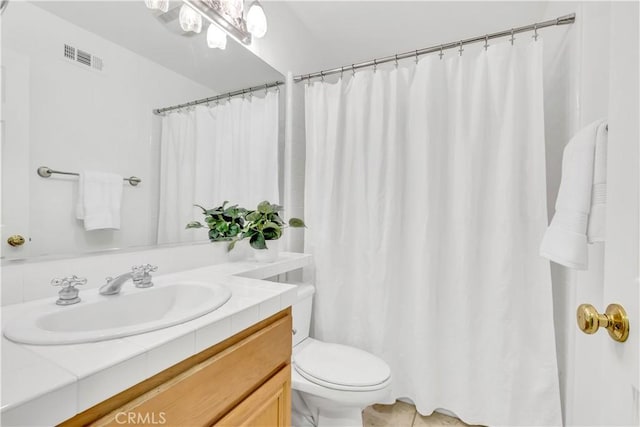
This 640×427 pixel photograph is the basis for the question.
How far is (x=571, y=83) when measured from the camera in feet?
4.29

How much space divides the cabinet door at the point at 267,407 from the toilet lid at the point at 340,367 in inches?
12.2

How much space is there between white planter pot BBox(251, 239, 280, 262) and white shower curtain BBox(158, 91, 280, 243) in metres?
0.26

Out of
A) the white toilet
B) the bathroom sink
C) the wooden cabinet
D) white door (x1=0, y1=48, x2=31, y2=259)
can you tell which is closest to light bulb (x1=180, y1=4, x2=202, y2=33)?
white door (x1=0, y1=48, x2=31, y2=259)

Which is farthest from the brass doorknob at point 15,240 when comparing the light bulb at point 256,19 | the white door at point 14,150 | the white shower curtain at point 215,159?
the light bulb at point 256,19

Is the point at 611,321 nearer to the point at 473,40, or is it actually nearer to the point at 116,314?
the point at 116,314

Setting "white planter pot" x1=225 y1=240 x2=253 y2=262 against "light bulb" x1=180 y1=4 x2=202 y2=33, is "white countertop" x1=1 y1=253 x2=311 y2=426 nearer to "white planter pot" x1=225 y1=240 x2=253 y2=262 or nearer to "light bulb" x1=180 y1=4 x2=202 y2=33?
"white planter pot" x1=225 y1=240 x2=253 y2=262

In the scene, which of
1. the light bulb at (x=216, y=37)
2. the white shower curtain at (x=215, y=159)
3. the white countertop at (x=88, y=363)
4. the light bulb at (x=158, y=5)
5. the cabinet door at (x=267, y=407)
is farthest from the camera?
the light bulb at (x=216, y=37)

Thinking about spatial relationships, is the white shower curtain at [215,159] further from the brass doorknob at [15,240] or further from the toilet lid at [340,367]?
the toilet lid at [340,367]

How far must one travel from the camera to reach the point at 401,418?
1.60 metres

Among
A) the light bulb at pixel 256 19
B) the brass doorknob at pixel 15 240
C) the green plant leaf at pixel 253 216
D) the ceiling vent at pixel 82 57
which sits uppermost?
the light bulb at pixel 256 19

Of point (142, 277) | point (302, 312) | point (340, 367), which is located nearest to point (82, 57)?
point (142, 277)

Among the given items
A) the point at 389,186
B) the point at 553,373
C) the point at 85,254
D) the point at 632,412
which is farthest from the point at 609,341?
the point at 85,254

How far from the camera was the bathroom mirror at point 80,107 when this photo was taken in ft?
2.65

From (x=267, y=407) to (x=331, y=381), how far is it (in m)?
0.44
